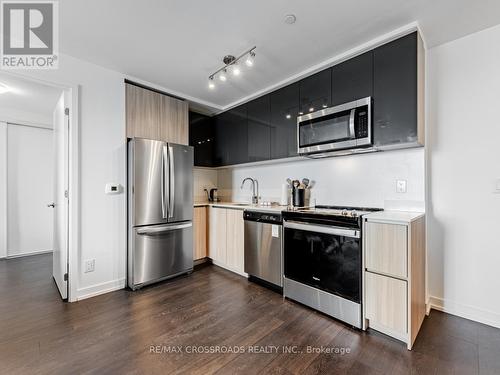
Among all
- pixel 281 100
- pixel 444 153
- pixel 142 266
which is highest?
pixel 281 100

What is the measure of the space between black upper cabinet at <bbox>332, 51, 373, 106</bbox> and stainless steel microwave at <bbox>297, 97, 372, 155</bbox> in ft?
0.26

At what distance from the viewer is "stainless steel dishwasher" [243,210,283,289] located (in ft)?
8.71

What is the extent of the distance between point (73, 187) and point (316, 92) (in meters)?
2.81

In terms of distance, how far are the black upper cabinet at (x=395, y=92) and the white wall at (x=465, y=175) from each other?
540 mm

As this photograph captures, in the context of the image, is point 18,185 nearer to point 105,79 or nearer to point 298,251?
point 105,79

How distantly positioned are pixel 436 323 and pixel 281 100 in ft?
9.06

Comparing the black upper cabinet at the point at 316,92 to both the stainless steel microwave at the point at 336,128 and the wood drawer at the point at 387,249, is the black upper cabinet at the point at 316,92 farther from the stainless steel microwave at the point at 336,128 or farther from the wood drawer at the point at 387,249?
the wood drawer at the point at 387,249

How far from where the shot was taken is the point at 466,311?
2.11 meters

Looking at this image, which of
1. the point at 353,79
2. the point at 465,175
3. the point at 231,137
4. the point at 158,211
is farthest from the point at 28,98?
the point at 465,175

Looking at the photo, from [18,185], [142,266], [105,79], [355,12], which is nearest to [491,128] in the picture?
[355,12]

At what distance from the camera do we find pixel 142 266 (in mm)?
2799

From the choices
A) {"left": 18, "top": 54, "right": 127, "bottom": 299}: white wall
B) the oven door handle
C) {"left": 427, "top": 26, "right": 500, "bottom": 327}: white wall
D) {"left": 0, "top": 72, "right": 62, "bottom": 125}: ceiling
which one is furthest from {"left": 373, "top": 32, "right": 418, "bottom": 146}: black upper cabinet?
{"left": 0, "top": 72, "right": 62, "bottom": 125}: ceiling

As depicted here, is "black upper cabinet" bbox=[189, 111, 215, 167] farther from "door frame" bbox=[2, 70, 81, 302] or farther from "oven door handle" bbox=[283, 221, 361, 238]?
"oven door handle" bbox=[283, 221, 361, 238]

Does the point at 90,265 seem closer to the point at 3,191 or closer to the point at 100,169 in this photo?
the point at 100,169
